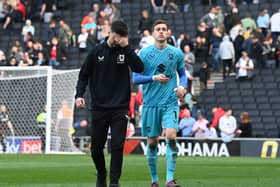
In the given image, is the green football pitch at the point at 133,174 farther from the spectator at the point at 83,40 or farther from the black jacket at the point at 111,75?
the spectator at the point at 83,40

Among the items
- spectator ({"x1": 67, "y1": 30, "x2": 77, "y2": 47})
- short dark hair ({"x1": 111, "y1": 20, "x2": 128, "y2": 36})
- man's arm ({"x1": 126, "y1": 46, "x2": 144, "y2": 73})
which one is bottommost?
man's arm ({"x1": 126, "y1": 46, "x2": 144, "y2": 73})

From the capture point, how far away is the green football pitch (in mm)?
16188

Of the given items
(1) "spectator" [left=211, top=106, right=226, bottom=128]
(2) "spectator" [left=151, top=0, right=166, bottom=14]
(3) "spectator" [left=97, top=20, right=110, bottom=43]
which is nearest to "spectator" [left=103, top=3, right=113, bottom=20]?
(3) "spectator" [left=97, top=20, right=110, bottom=43]

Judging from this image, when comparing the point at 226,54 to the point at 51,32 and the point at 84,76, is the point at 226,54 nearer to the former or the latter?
the point at 51,32

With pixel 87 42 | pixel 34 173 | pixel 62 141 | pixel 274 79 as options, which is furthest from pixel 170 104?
pixel 87 42

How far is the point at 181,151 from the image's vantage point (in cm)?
3362

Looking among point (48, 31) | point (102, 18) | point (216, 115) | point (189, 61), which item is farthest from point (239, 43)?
point (48, 31)

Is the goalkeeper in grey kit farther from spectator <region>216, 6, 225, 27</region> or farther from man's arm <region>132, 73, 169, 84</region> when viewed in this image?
man's arm <region>132, 73, 169, 84</region>

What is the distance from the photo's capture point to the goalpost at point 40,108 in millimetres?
32406

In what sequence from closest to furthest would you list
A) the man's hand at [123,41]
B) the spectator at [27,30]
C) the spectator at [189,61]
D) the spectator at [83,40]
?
the man's hand at [123,41] → the spectator at [189,61] → the spectator at [83,40] → the spectator at [27,30]

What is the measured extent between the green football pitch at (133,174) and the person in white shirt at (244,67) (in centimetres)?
1260

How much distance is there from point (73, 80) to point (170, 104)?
1798 cm

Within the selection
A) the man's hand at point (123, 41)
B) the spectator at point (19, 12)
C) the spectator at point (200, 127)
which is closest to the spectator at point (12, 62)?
the spectator at point (19, 12)

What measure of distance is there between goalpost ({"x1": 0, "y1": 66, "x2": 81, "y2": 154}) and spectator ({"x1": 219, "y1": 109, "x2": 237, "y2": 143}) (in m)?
4.87
